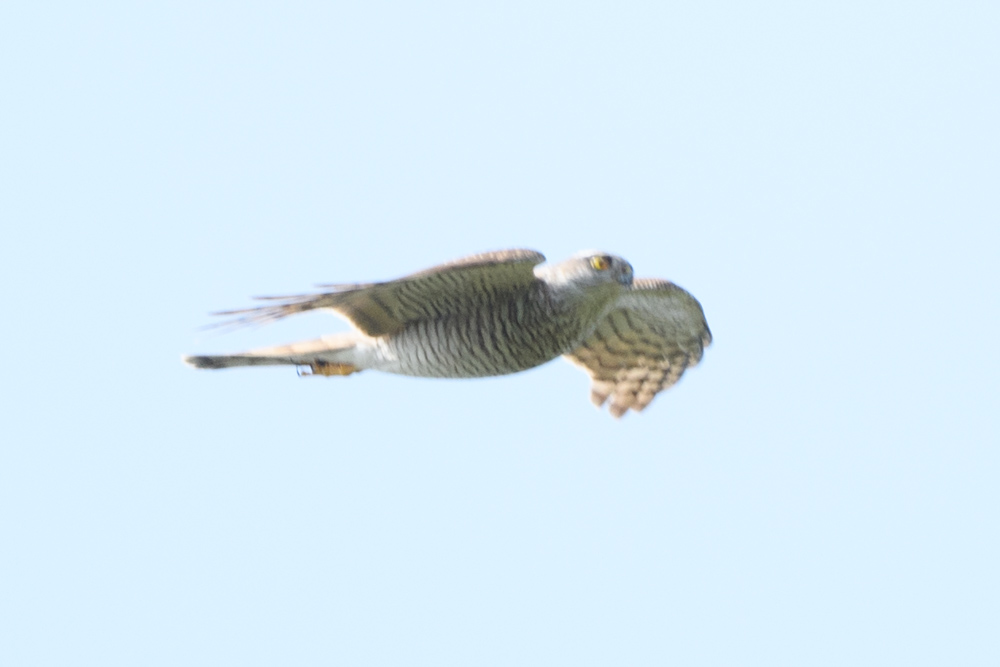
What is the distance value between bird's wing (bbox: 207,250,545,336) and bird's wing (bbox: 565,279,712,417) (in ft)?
5.02

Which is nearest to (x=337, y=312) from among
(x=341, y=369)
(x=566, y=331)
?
(x=341, y=369)

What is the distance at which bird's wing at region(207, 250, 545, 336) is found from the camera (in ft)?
28.3

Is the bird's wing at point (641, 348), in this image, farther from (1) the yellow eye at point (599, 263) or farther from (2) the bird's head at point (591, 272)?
(1) the yellow eye at point (599, 263)

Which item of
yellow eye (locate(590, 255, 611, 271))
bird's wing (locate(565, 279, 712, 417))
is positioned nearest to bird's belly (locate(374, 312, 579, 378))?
yellow eye (locate(590, 255, 611, 271))

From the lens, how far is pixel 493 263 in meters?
8.76

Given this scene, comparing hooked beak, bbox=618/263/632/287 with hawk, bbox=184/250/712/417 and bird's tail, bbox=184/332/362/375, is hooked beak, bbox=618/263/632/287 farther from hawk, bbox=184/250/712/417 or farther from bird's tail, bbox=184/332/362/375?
bird's tail, bbox=184/332/362/375

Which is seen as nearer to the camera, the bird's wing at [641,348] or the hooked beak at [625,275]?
the hooked beak at [625,275]

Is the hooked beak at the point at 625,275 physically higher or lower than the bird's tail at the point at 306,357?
higher

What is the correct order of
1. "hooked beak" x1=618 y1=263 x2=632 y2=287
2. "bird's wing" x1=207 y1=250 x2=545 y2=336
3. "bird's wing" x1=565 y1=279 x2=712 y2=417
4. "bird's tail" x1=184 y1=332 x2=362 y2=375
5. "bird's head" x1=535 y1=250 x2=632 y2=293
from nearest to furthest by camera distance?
"bird's wing" x1=207 y1=250 x2=545 y2=336
"bird's head" x1=535 y1=250 x2=632 y2=293
"hooked beak" x1=618 y1=263 x2=632 y2=287
"bird's tail" x1=184 y1=332 x2=362 y2=375
"bird's wing" x1=565 y1=279 x2=712 y2=417

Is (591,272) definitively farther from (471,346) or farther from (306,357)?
(306,357)

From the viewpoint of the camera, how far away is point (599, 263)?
9430 mm

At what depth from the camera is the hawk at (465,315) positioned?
8.86m

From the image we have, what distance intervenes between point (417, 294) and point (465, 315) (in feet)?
1.30

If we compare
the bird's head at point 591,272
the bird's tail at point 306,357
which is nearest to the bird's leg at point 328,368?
the bird's tail at point 306,357
